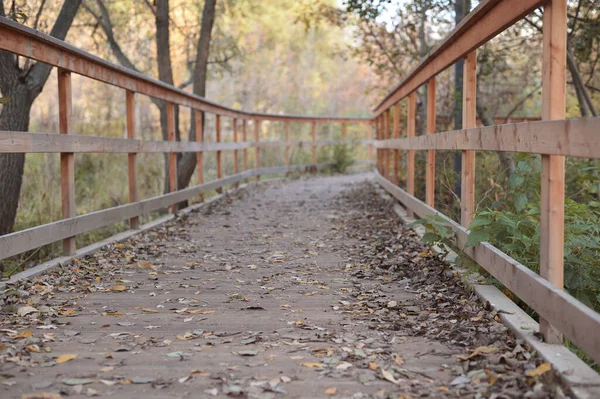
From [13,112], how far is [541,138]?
16.7 feet

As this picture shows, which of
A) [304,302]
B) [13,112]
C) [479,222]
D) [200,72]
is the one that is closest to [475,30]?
[479,222]

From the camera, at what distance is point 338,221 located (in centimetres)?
809

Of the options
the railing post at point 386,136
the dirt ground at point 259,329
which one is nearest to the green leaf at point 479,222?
the dirt ground at point 259,329

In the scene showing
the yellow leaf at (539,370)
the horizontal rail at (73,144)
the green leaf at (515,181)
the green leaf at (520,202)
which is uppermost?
the horizontal rail at (73,144)

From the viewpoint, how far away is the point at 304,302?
415cm

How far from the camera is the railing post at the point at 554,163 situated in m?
2.82

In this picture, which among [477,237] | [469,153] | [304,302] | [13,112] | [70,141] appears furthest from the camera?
[13,112]

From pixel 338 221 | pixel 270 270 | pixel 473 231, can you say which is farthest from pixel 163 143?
pixel 473 231

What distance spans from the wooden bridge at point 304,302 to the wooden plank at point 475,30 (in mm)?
17

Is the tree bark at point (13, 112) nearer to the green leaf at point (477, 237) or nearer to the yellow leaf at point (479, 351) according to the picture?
the green leaf at point (477, 237)

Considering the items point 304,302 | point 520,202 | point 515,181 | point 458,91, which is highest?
point 458,91

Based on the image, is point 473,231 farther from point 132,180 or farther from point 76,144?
point 132,180

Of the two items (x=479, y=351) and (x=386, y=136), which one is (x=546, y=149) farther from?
(x=386, y=136)

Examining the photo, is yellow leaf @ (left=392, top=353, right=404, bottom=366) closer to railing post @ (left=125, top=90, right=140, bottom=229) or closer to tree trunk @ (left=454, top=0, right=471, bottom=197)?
tree trunk @ (left=454, top=0, right=471, bottom=197)
